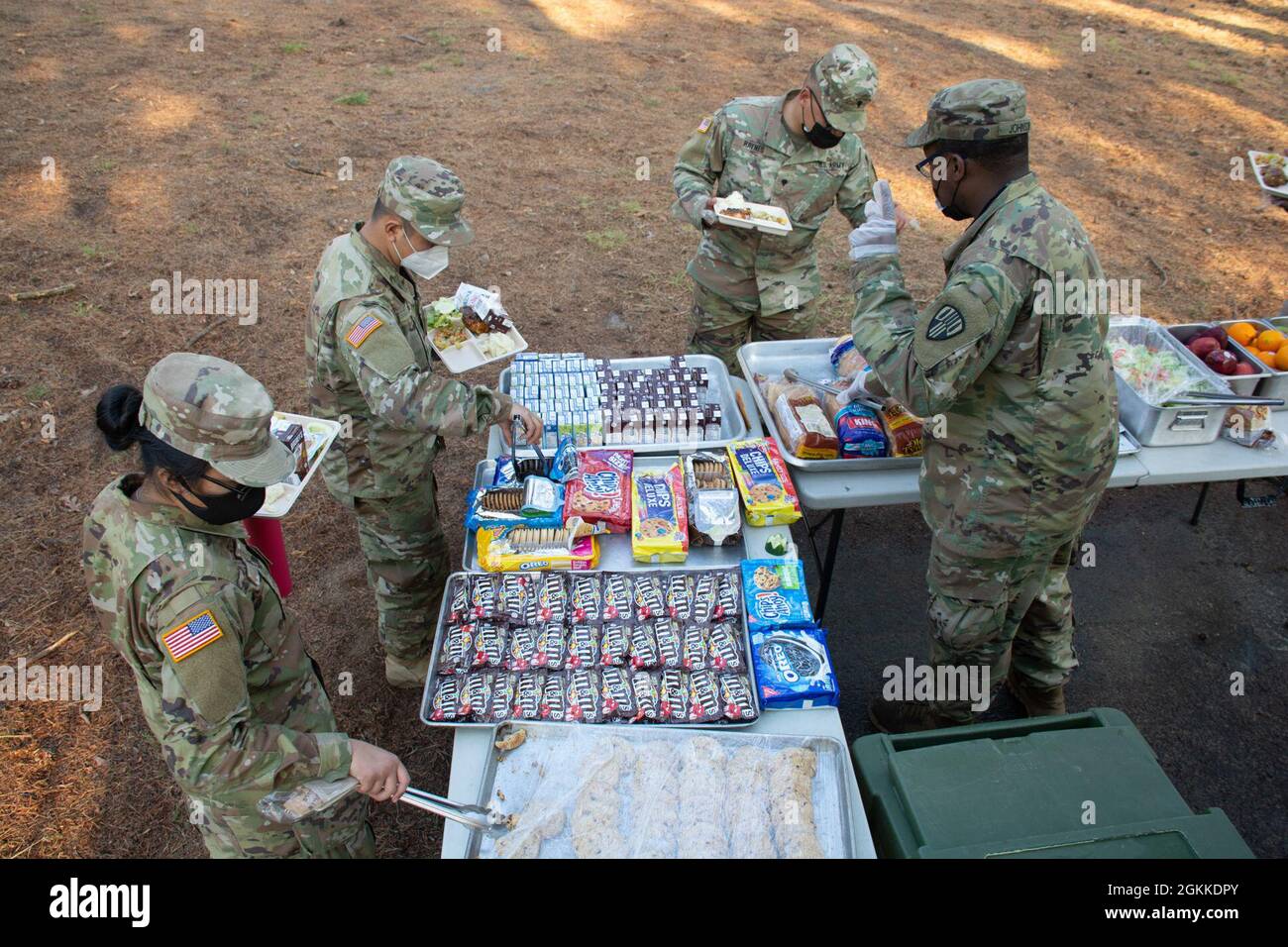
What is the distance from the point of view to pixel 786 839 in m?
2.37

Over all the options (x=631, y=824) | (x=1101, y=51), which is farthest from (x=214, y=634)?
(x=1101, y=51)

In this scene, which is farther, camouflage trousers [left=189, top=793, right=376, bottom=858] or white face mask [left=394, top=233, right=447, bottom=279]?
white face mask [left=394, top=233, right=447, bottom=279]

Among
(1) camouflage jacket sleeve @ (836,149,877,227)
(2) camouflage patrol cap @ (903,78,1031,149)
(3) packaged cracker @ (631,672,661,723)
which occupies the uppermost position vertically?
(2) camouflage patrol cap @ (903,78,1031,149)

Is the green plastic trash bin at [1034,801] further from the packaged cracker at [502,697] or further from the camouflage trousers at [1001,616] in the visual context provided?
the packaged cracker at [502,697]

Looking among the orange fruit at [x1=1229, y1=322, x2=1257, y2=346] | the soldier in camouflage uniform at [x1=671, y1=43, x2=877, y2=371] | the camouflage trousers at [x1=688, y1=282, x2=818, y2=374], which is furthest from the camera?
the camouflage trousers at [x1=688, y1=282, x2=818, y2=374]

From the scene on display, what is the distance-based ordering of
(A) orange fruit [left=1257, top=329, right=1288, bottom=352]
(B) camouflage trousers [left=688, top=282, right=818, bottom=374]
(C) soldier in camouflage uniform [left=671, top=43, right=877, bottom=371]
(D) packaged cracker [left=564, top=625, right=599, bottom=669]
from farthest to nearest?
1. (B) camouflage trousers [left=688, top=282, right=818, bottom=374]
2. (C) soldier in camouflage uniform [left=671, top=43, right=877, bottom=371]
3. (A) orange fruit [left=1257, top=329, right=1288, bottom=352]
4. (D) packaged cracker [left=564, top=625, right=599, bottom=669]

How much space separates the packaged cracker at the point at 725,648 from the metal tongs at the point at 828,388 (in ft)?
4.64

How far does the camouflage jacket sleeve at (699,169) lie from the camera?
15.2 feet

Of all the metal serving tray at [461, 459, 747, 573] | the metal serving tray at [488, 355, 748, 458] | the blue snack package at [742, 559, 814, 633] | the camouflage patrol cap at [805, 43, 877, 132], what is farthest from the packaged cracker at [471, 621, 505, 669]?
the camouflage patrol cap at [805, 43, 877, 132]

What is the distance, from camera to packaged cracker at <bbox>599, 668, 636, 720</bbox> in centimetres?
271

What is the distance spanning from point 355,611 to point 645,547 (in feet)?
7.42

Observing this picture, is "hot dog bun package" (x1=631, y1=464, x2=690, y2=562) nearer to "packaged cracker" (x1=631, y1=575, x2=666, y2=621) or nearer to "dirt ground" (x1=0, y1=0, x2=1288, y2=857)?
"packaged cracker" (x1=631, y1=575, x2=666, y2=621)

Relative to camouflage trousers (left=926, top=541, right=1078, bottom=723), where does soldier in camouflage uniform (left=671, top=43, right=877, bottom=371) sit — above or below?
above

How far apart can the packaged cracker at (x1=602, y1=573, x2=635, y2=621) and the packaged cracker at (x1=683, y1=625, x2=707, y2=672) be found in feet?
0.74
